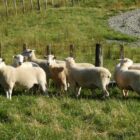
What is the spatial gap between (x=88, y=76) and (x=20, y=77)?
1810 millimetres

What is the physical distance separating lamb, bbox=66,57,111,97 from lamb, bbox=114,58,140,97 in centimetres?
41

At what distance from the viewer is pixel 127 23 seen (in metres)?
37.2

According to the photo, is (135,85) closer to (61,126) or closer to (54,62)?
(54,62)

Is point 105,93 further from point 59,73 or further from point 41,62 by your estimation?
point 41,62

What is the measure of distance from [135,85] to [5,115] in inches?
153

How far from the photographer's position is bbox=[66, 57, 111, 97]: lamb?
41.2ft

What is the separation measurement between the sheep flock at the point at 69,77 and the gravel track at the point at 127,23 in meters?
17.6

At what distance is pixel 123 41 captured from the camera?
28750mm

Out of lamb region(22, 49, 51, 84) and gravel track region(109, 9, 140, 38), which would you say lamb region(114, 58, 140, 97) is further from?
gravel track region(109, 9, 140, 38)

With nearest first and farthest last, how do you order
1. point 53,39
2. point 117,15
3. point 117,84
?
point 117,84, point 53,39, point 117,15

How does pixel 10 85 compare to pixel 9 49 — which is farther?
pixel 9 49

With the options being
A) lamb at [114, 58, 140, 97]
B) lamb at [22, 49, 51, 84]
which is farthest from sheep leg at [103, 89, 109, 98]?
lamb at [22, 49, 51, 84]

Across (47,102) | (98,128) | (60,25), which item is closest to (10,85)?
(47,102)

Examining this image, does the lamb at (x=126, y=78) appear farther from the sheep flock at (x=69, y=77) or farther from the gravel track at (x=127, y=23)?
the gravel track at (x=127, y=23)
